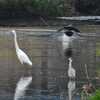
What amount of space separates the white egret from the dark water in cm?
4

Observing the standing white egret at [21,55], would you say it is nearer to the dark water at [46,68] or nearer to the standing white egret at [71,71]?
the dark water at [46,68]

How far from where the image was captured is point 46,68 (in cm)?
480

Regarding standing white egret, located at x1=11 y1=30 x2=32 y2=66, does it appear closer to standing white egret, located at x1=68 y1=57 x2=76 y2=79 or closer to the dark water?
the dark water

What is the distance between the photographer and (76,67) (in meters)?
4.89

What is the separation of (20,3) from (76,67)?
549 inches

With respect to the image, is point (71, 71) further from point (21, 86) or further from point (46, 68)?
point (21, 86)

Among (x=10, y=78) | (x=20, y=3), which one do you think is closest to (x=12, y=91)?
(x=10, y=78)

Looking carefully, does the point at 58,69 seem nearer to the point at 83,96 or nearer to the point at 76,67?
the point at 76,67

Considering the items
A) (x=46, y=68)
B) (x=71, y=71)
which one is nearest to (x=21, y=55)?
(x=46, y=68)

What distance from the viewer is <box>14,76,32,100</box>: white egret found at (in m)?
4.73

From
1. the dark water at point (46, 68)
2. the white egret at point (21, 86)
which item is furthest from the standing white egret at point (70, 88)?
the white egret at point (21, 86)

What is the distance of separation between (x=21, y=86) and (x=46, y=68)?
0.30 metres

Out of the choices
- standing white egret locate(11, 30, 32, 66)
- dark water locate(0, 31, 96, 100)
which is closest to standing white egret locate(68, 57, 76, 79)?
dark water locate(0, 31, 96, 100)

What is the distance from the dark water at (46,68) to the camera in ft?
15.6
